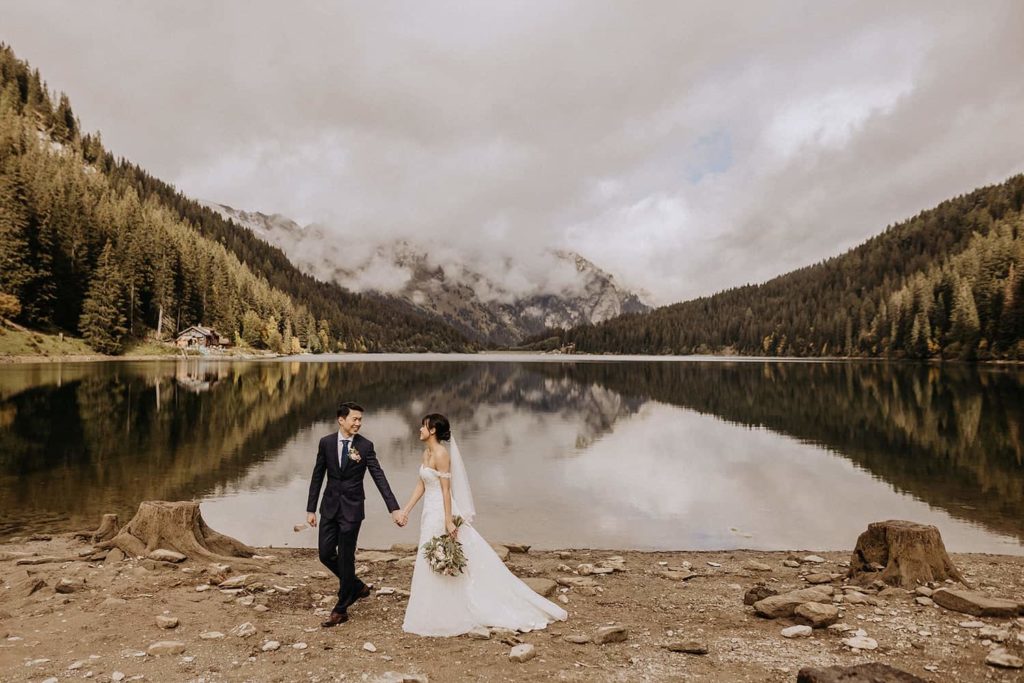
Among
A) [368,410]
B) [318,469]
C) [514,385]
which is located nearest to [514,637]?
[318,469]

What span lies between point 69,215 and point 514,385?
92.8 metres

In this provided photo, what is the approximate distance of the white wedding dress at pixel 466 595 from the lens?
9.61m

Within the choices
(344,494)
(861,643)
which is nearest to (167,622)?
(344,494)

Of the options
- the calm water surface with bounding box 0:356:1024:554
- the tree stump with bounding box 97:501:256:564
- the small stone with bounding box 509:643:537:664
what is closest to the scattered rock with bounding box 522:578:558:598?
the small stone with bounding box 509:643:537:664

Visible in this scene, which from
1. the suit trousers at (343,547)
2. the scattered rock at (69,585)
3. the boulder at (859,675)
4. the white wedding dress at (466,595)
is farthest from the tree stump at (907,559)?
the scattered rock at (69,585)

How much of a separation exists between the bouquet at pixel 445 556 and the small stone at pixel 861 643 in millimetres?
6156

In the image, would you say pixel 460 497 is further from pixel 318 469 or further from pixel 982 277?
pixel 982 277

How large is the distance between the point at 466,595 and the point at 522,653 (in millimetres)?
1585

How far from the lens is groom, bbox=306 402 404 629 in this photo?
33.2 feet

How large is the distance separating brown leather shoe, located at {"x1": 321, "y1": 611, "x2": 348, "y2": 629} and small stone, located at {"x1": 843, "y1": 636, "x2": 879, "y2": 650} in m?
8.15

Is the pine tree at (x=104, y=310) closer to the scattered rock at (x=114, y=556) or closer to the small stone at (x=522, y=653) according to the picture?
the scattered rock at (x=114, y=556)

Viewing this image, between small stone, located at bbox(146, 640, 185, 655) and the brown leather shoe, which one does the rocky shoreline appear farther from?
the brown leather shoe

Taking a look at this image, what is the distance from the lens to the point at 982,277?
144000 mm

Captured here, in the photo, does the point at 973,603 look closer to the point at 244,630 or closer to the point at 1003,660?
the point at 1003,660
